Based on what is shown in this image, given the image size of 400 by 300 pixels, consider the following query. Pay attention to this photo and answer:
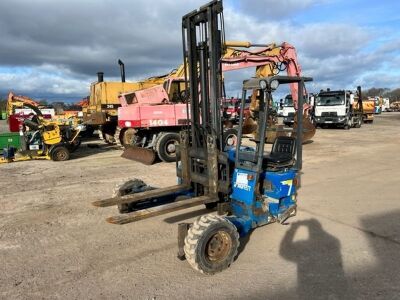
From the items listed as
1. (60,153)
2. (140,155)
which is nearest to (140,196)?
(140,155)

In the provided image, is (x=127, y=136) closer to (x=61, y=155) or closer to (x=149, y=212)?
(x=61, y=155)

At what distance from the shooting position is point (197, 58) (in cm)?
598

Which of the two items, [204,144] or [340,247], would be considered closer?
[340,247]

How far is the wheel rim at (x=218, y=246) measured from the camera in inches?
171

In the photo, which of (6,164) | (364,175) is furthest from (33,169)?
(364,175)

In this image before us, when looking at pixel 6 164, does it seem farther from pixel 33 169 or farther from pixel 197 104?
pixel 197 104

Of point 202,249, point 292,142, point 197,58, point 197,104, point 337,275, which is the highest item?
point 197,58

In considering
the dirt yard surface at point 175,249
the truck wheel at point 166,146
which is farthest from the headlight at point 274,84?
the truck wheel at point 166,146

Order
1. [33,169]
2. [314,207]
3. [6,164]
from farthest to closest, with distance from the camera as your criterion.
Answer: [6,164]
[33,169]
[314,207]

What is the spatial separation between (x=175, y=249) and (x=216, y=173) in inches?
46.1

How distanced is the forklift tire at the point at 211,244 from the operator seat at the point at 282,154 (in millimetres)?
1270

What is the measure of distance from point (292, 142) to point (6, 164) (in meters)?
10.4

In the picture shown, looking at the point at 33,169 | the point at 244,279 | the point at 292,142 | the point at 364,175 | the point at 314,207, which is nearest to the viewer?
the point at 244,279

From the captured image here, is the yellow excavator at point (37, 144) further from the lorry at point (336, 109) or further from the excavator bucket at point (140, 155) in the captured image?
the lorry at point (336, 109)
